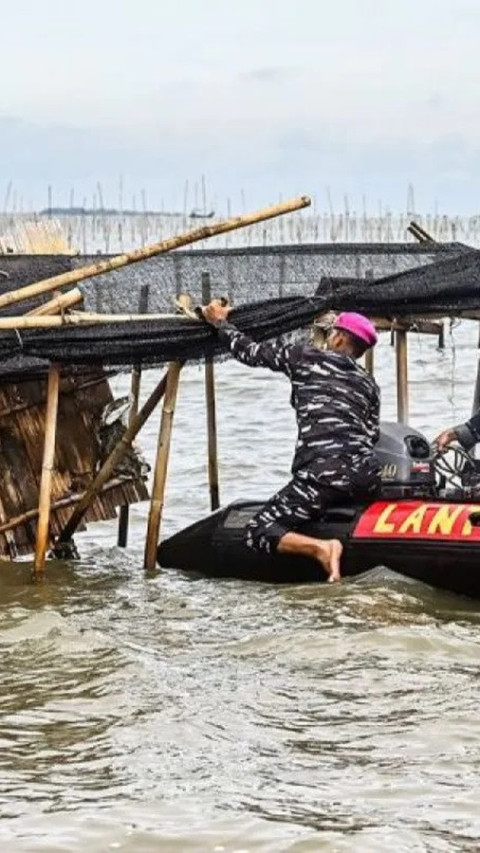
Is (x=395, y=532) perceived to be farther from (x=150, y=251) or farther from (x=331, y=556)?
(x=150, y=251)

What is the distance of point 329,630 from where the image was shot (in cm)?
884

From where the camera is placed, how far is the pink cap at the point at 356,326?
10.4 metres

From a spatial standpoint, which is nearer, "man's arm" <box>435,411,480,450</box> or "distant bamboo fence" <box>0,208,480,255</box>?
"man's arm" <box>435,411,480,450</box>

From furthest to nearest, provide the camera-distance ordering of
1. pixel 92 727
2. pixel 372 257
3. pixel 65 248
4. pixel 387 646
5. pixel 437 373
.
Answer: pixel 437 373 → pixel 65 248 → pixel 372 257 → pixel 387 646 → pixel 92 727

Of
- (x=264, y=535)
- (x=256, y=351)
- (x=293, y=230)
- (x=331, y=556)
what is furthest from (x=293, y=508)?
(x=293, y=230)

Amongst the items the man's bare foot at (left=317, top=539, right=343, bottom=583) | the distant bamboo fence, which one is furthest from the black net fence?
the distant bamboo fence

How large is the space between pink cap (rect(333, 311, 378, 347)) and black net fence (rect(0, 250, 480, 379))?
41cm

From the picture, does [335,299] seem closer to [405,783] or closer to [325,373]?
[325,373]

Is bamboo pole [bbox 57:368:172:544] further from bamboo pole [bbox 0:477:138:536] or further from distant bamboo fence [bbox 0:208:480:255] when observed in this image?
distant bamboo fence [bbox 0:208:480:255]

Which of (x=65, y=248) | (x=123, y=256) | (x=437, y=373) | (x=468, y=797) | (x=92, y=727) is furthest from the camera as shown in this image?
(x=437, y=373)

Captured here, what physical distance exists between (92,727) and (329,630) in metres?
2.17

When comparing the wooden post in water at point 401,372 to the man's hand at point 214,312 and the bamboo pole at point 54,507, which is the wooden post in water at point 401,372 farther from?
the bamboo pole at point 54,507

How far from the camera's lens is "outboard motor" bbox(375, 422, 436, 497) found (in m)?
10.5

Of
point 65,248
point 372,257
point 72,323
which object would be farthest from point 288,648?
point 65,248
